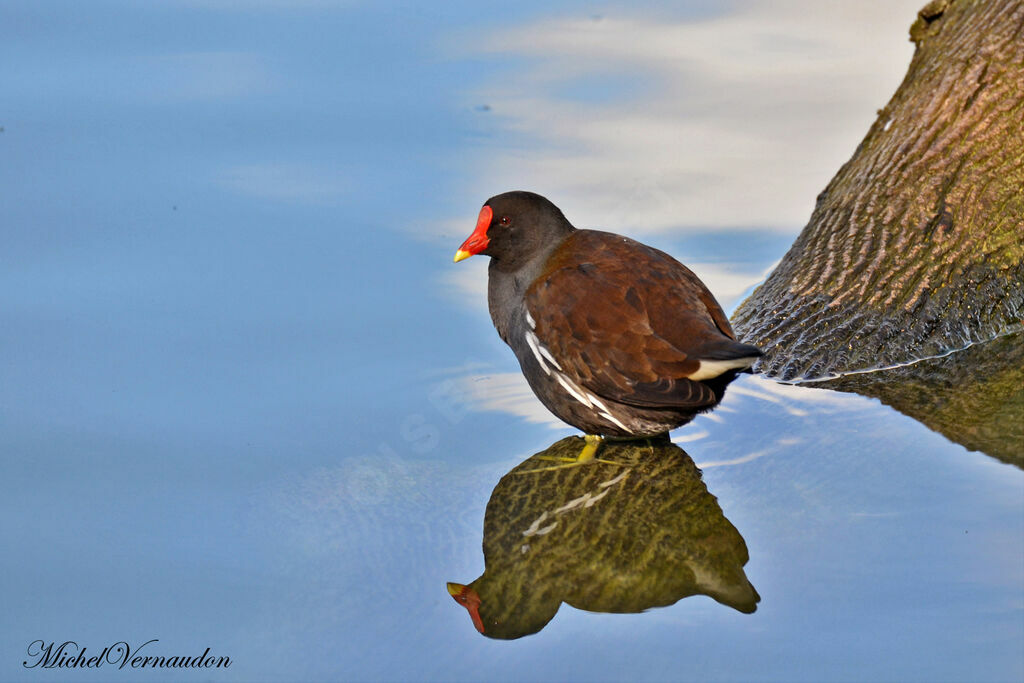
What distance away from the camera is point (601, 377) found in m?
3.82

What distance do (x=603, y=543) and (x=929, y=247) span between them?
2.02 metres

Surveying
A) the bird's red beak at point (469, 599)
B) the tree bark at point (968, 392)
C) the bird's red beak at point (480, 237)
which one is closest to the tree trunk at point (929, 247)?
the tree bark at point (968, 392)

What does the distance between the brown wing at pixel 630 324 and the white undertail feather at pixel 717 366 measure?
2 centimetres

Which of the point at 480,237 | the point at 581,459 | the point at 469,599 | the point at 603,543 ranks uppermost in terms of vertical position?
the point at 480,237

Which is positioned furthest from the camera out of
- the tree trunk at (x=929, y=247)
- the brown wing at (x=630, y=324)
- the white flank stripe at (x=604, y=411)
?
the tree trunk at (x=929, y=247)

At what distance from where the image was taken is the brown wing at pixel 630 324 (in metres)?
3.68

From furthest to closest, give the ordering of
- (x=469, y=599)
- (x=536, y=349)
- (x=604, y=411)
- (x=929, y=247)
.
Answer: (x=929, y=247), (x=536, y=349), (x=604, y=411), (x=469, y=599)

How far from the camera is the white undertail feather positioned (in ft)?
11.6

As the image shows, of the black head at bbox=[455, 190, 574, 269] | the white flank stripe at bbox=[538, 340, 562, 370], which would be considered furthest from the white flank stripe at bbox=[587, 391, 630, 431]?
the black head at bbox=[455, 190, 574, 269]

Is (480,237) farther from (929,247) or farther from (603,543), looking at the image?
(929,247)

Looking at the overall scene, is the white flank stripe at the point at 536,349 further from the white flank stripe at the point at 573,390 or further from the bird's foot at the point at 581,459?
the bird's foot at the point at 581,459

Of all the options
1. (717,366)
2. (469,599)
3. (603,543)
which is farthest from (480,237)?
(469,599)

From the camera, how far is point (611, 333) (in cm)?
382

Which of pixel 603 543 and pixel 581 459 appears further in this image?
pixel 581 459
